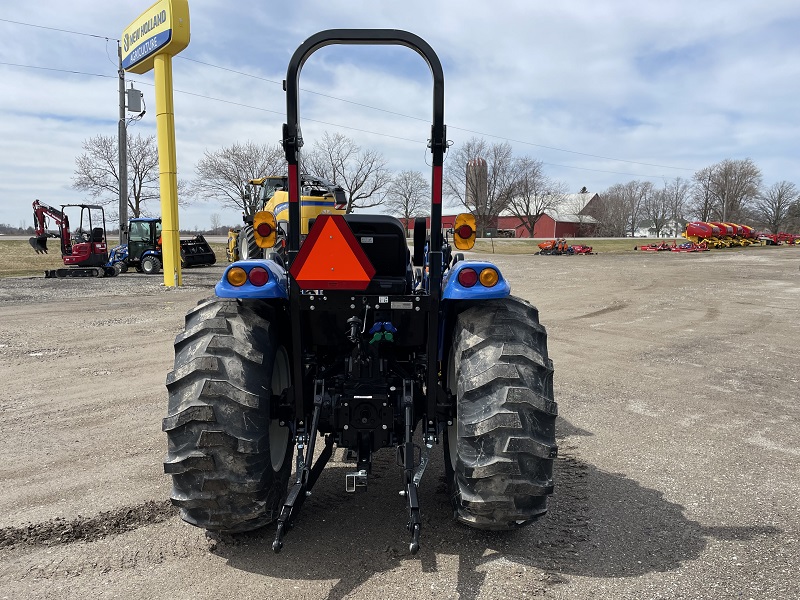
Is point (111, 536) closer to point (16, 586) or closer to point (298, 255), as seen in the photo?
point (16, 586)

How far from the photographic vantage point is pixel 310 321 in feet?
11.5

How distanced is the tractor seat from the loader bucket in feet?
83.2

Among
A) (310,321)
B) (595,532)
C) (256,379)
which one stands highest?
(310,321)

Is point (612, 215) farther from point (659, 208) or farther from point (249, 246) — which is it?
point (249, 246)

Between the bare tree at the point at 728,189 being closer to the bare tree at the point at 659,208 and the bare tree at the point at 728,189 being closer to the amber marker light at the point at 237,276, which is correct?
the bare tree at the point at 659,208

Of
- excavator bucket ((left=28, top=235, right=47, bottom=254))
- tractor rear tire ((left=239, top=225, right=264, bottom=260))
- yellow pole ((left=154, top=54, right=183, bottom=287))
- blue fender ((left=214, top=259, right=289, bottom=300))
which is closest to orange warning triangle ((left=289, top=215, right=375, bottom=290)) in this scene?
blue fender ((left=214, top=259, right=289, bottom=300))

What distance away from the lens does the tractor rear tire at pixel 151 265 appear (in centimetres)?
2491

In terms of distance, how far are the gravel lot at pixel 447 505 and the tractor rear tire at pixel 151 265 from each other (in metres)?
16.6

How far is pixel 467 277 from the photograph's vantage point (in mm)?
3373

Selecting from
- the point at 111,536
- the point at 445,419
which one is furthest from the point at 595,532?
the point at 111,536

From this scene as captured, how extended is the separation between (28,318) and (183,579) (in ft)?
36.5

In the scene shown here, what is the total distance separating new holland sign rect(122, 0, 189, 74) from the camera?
17234mm

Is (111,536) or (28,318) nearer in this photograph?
(111,536)

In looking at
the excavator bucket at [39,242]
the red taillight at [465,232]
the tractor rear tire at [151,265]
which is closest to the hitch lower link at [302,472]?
the red taillight at [465,232]
